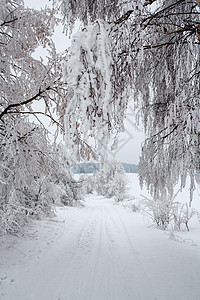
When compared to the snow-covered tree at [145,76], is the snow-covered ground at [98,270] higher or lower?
lower

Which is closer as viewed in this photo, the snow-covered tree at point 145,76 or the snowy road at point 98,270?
the snow-covered tree at point 145,76

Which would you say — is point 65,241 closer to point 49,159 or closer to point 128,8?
point 49,159

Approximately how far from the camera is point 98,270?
3.75 metres

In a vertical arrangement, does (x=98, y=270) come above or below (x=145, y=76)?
below

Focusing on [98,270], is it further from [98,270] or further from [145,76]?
[145,76]

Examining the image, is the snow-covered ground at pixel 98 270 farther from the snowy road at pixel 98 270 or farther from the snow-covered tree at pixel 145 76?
the snow-covered tree at pixel 145 76

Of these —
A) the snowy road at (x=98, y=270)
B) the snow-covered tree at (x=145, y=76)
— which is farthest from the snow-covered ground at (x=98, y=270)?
the snow-covered tree at (x=145, y=76)

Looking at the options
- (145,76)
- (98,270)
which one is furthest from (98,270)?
(145,76)

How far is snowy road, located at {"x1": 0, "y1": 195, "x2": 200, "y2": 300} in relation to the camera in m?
2.88

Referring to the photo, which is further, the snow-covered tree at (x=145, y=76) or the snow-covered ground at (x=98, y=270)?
the snow-covered ground at (x=98, y=270)

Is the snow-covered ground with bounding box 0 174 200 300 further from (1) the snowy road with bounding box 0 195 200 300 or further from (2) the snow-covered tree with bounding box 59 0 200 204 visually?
(2) the snow-covered tree with bounding box 59 0 200 204

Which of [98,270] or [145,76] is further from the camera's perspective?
[98,270]

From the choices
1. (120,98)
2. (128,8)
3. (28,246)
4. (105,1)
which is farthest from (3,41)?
(28,246)

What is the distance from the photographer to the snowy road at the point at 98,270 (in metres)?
2.88
